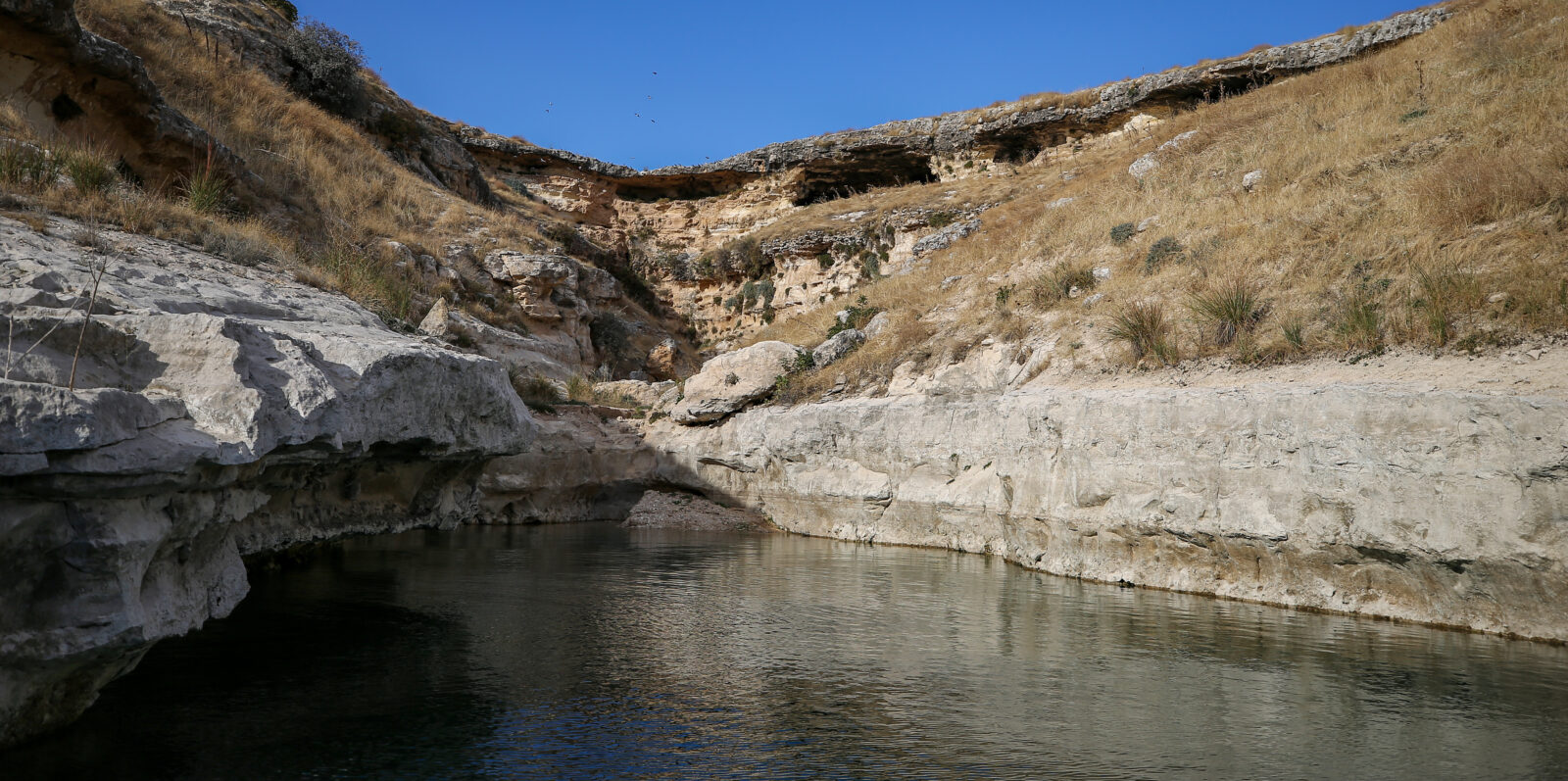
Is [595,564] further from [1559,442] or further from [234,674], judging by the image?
[1559,442]

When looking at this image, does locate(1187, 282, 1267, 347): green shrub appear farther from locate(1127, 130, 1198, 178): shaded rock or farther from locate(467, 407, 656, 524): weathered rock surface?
locate(467, 407, 656, 524): weathered rock surface

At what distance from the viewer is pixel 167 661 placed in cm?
733

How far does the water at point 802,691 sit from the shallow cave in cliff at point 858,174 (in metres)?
29.5

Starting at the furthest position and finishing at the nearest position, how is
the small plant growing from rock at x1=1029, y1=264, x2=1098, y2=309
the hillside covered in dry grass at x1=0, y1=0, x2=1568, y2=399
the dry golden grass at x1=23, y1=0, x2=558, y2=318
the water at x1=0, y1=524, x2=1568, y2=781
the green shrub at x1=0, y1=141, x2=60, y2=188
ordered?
the dry golden grass at x1=23, y1=0, x2=558, y2=318
the small plant growing from rock at x1=1029, y1=264, x2=1098, y2=309
the hillside covered in dry grass at x1=0, y1=0, x2=1568, y2=399
the green shrub at x1=0, y1=141, x2=60, y2=188
the water at x1=0, y1=524, x2=1568, y2=781

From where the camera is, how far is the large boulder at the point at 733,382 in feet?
66.7

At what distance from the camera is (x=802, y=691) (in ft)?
23.8

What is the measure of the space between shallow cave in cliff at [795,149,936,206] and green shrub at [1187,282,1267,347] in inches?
985

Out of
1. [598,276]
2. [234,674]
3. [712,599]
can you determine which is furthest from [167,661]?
[598,276]

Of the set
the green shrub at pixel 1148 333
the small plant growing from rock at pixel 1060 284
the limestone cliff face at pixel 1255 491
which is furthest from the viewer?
the small plant growing from rock at pixel 1060 284

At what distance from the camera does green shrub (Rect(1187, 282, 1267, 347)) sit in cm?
1298

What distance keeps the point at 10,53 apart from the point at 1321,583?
19118 mm

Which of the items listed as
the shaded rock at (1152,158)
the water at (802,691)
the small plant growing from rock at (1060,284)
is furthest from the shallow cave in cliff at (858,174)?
the water at (802,691)

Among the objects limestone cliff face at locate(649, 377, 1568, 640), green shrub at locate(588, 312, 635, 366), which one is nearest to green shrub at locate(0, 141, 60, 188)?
limestone cliff face at locate(649, 377, 1568, 640)

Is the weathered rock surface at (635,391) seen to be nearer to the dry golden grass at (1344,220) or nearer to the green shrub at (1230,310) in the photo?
the dry golden grass at (1344,220)
